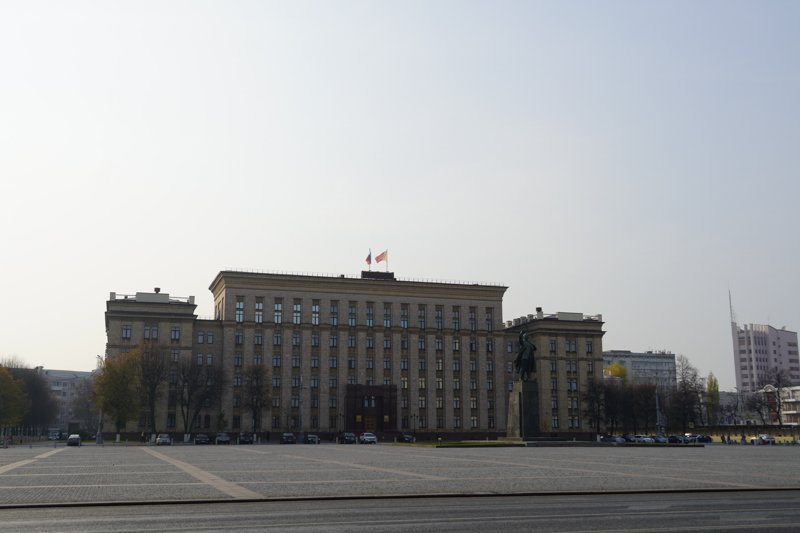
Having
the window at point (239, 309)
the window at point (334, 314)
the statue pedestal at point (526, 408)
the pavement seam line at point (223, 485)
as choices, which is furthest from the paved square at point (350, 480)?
the window at point (334, 314)

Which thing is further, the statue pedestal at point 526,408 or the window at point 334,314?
the window at point 334,314

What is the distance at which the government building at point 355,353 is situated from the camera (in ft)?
379

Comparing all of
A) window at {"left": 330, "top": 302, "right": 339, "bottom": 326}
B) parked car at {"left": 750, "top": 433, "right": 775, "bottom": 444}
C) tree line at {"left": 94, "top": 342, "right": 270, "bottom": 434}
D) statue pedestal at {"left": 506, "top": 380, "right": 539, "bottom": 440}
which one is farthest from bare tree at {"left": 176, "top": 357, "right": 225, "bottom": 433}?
parked car at {"left": 750, "top": 433, "right": 775, "bottom": 444}

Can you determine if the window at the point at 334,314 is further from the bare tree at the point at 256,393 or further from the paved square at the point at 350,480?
the paved square at the point at 350,480

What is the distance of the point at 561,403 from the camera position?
129875 mm

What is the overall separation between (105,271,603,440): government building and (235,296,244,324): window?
0.15 metres

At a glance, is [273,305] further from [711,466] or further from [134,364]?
[711,466]

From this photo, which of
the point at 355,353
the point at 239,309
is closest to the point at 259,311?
the point at 239,309

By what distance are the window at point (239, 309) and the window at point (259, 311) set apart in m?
2.16

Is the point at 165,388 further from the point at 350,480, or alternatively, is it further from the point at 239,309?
the point at 350,480

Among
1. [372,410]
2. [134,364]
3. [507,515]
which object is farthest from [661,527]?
[372,410]

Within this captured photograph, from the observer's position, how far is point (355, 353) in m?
125

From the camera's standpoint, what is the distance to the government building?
115625 mm

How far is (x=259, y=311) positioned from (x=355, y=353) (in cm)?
1600
